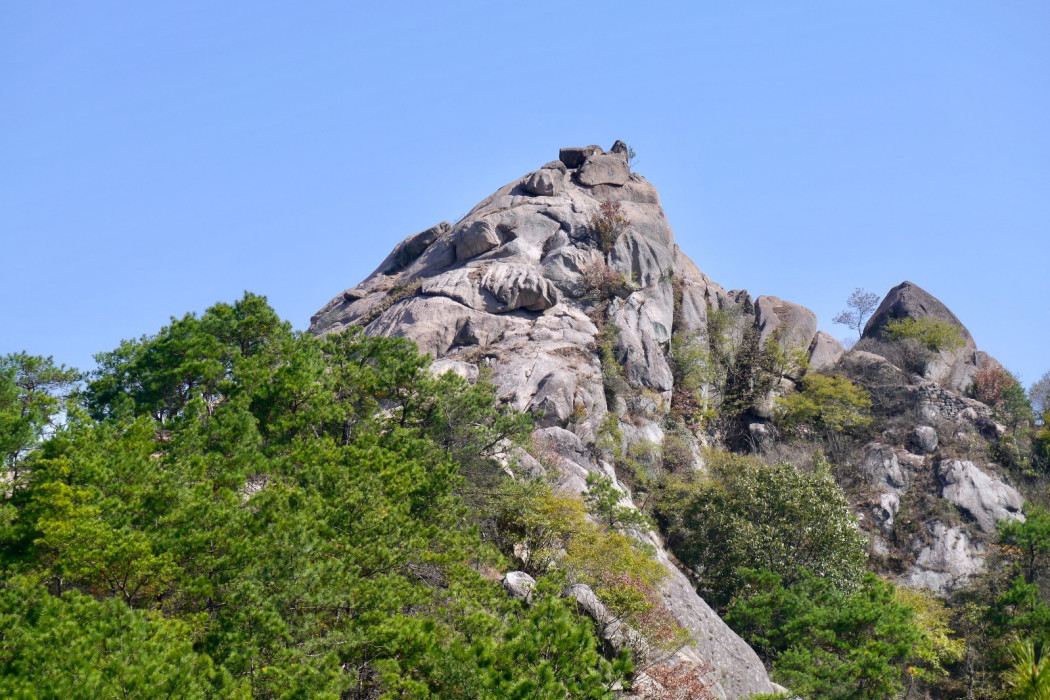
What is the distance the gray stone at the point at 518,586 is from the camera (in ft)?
68.3

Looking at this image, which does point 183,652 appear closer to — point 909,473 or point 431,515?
point 431,515

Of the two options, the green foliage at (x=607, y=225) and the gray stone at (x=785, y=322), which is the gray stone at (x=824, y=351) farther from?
the green foliage at (x=607, y=225)

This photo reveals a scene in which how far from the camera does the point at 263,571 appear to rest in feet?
50.1

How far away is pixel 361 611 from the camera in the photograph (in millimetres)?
15734

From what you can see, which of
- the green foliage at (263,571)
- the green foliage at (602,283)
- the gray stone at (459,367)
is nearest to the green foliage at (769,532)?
the gray stone at (459,367)

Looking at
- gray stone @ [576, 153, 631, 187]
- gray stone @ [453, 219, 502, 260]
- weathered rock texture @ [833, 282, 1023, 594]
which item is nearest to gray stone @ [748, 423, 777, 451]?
weathered rock texture @ [833, 282, 1023, 594]

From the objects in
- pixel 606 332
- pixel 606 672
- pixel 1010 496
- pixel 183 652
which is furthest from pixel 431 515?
pixel 1010 496

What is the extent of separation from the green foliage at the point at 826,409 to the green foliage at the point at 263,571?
31.4 meters

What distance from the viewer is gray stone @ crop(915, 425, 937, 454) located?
4766 cm

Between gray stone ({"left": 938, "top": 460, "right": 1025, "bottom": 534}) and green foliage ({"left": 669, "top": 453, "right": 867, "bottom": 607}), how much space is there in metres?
11.5

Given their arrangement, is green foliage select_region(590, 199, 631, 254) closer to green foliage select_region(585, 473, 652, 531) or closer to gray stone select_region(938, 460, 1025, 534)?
gray stone select_region(938, 460, 1025, 534)

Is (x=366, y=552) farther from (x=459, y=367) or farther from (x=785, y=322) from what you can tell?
(x=785, y=322)

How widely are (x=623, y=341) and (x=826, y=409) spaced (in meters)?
13.4

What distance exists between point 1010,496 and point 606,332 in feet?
73.3
